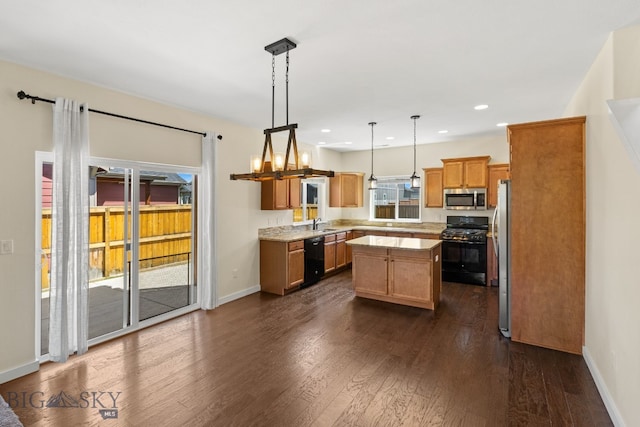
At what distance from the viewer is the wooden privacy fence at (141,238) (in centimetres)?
343

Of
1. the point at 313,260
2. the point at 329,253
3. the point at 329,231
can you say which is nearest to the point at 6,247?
the point at 313,260

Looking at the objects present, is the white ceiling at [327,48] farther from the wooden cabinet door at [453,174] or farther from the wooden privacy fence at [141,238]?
the wooden cabinet door at [453,174]

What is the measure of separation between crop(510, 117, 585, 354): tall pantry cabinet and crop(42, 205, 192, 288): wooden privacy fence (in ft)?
13.7

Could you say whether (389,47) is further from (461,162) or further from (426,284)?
(461,162)

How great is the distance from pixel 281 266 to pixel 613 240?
13.4ft

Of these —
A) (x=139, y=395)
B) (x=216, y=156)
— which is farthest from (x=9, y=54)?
(x=139, y=395)

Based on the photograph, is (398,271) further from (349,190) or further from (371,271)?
(349,190)

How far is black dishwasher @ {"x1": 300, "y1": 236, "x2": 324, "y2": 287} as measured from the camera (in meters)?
5.63

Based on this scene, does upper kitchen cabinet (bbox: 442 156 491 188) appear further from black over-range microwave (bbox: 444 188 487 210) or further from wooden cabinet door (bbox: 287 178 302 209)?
wooden cabinet door (bbox: 287 178 302 209)

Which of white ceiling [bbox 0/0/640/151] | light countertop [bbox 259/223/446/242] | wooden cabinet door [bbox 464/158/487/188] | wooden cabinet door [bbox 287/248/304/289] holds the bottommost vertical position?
wooden cabinet door [bbox 287/248/304/289]

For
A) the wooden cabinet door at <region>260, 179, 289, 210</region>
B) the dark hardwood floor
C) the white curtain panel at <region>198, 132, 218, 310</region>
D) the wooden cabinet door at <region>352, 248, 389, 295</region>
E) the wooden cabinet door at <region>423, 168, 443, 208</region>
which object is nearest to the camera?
the dark hardwood floor

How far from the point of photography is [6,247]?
2764 mm

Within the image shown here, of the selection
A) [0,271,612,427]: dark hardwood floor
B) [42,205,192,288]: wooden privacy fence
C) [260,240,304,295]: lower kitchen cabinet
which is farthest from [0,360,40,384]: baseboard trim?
[260,240,304,295]: lower kitchen cabinet

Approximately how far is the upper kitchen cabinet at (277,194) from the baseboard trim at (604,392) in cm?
429
